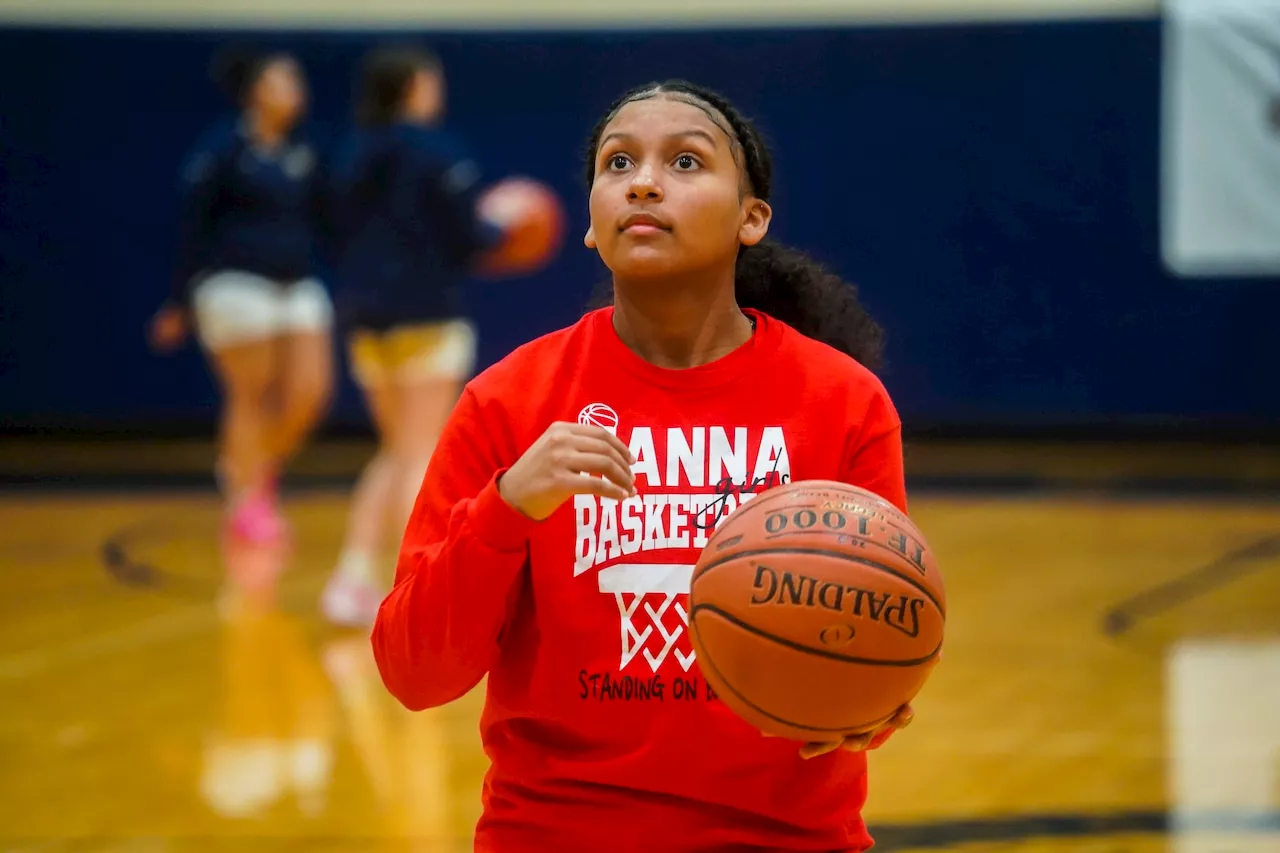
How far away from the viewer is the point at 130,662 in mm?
5691

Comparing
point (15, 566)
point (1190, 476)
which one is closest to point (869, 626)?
point (15, 566)

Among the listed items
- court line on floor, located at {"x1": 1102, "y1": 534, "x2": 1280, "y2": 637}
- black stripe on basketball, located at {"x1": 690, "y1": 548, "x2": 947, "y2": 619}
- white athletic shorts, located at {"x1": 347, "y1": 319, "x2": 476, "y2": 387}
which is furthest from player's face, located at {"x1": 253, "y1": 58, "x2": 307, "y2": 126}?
black stripe on basketball, located at {"x1": 690, "y1": 548, "x2": 947, "y2": 619}

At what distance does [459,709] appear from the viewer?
16.8 ft

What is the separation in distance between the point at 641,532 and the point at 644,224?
35 cm

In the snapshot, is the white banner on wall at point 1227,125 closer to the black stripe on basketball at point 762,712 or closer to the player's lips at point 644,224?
the player's lips at point 644,224

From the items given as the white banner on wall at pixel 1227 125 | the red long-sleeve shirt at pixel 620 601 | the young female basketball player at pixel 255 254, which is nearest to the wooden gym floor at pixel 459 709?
the young female basketball player at pixel 255 254

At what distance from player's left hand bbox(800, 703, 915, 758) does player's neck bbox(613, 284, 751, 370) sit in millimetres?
479

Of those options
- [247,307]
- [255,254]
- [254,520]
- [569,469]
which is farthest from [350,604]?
[569,469]

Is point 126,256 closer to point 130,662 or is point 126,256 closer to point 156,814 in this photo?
point 130,662

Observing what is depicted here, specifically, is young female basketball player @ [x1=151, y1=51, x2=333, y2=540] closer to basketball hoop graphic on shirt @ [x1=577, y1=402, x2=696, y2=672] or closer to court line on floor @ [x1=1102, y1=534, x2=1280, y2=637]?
court line on floor @ [x1=1102, y1=534, x2=1280, y2=637]

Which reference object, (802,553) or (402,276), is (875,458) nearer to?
(802,553)

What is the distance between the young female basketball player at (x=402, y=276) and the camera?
239 inches

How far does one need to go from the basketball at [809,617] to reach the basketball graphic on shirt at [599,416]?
207 mm

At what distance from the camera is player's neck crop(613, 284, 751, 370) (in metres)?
2.00
